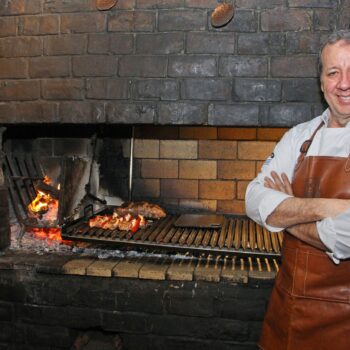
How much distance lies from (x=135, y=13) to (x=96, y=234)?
6.16 ft

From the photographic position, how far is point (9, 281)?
123 inches

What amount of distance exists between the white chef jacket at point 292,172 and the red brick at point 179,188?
6.66 ft

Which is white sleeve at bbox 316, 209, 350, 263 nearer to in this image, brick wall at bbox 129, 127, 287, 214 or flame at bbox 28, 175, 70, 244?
brick wall at bbox 129, 127, 287, 214

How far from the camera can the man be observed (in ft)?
6.41

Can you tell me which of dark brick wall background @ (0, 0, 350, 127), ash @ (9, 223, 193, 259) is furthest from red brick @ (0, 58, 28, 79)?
ash @ (9, 223, 193, 259)

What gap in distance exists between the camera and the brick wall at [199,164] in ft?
14.1

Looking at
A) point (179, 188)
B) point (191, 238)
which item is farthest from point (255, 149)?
point (191, 238)

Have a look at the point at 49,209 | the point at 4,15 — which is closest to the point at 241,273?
the point at 49,209

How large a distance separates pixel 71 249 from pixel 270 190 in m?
2.04

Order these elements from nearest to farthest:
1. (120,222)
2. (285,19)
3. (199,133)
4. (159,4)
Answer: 1. (285,19)
2. (159,4)
3. (120,222)
4. (199,133)

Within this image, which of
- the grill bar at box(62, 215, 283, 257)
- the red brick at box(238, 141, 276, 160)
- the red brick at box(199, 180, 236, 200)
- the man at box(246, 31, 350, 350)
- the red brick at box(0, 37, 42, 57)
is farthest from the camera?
the red brick at box(199, 180, 236, 200)

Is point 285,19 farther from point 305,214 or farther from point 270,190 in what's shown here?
point 305,214

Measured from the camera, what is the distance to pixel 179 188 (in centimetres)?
442

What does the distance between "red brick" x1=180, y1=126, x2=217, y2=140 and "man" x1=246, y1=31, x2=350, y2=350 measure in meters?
2.04
